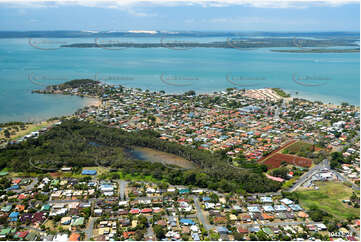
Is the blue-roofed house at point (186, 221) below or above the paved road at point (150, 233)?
above

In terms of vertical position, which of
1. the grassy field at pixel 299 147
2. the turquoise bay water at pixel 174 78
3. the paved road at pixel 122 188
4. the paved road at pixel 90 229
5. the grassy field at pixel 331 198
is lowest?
the grassy field at pixel 331 198

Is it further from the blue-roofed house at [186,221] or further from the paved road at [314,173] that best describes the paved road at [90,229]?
the paved road at [314,173]

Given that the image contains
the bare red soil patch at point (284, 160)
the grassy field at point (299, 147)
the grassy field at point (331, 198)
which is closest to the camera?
the grassy field at point (331, 198)

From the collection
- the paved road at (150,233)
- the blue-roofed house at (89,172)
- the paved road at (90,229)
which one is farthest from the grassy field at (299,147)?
the paved road at (90,229)

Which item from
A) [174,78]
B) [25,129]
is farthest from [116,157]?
[174,78]

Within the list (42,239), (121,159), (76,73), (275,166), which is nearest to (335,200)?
(275,166)

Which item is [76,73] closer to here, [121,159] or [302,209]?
[121,159]

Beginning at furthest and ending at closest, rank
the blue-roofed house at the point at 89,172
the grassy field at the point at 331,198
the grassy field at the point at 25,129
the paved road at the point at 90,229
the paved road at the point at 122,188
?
the grassy field at the point at 25,129
the blue-roofed house at the point at 89,172
the paved road at the point at 122,188
the grassy field at the point at 331,198
the paved road at the point at 90,229
